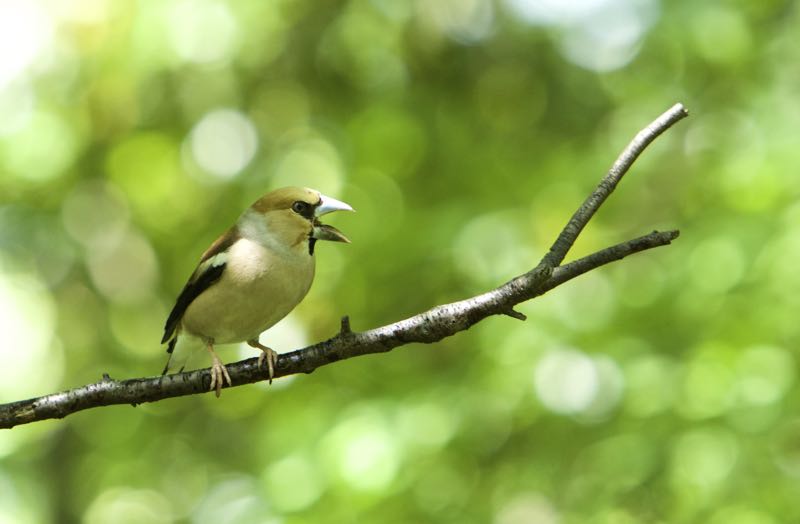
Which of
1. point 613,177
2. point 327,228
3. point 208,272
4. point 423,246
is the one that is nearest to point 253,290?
point 208,272

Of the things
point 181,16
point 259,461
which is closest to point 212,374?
point 259,461

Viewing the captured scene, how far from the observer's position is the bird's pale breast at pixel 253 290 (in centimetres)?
395

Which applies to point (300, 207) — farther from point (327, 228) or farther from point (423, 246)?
point (423, 246)

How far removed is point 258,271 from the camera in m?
3.97

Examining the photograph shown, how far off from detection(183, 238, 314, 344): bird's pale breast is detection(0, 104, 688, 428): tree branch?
78 cm

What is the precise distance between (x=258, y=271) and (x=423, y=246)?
242cm

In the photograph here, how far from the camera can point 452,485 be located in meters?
5.52

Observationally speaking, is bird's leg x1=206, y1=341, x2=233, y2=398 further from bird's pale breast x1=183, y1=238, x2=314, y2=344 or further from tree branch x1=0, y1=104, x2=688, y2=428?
Result: bird's pale breast x1=183, y1=238, x2=314, y2=344

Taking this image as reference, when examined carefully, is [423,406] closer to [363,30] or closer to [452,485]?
[452,485]

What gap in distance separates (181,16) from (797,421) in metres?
5.71

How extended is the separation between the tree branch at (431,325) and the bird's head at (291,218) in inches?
41.1

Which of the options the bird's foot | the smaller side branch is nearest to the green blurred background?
the bird's foot

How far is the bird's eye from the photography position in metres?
4.26

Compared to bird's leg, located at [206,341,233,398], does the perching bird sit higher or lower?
higher
